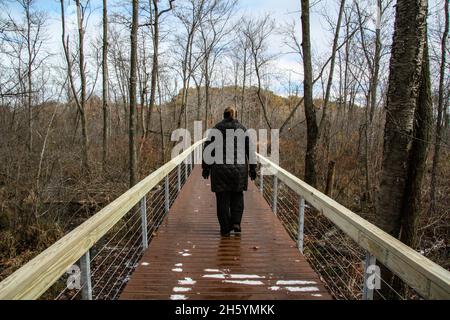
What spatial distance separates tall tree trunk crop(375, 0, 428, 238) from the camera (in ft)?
12.3

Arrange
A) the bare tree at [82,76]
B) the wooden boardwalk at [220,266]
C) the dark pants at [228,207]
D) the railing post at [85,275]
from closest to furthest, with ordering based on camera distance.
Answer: the railing post at [85,275] → the wooden boardwalk at [220,266] → the dark pants at [228,207] → the bare tree at [82,76]

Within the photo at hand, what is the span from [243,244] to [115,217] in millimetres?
2290

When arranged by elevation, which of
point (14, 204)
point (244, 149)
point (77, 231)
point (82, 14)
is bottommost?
point (14, 204)

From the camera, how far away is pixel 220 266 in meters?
4.02

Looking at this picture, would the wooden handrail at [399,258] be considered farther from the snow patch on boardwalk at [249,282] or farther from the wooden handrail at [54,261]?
the wooden handrail at [54,261]

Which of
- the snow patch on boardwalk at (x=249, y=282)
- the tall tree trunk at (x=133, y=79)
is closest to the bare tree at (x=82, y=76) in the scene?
the tall tree trunk at (x=133, y=79)

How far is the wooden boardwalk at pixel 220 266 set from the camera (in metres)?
3.33

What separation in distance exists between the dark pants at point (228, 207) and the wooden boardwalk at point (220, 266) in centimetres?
23

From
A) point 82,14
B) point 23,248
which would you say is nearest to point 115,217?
point 23,248

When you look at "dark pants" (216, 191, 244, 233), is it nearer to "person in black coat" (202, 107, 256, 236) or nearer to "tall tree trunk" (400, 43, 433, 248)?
"person in black coat" (202, 107, 256, 236)

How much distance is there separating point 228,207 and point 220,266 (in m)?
1.21

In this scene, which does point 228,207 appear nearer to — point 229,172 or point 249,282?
point 229,172
